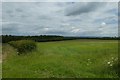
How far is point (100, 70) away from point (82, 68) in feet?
4.94

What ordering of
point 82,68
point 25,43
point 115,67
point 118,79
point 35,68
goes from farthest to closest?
point 25,43, point 35,68, point 82,68, point 115,67, point 118,79

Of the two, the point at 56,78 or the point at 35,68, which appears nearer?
the point at 56,78

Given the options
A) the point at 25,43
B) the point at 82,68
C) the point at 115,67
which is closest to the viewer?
A: the point at 115,67

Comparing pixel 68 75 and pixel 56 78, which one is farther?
pixel 68 75

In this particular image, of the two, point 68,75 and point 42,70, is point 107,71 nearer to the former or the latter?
point 68,75

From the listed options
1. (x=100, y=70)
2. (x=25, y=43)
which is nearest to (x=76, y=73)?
(x=100, y=70)

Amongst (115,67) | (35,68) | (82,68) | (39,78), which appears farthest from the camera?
(35,68)

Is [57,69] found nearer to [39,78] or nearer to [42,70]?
[42,70]

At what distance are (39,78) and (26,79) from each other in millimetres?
747

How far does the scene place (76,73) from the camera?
44.5ft

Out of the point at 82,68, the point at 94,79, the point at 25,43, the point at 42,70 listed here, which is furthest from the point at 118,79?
the point at 25,43

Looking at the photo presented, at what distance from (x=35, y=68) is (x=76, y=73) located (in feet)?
11.9

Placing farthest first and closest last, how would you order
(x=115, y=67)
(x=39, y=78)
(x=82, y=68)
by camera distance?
(x=82, y=68) < (x=115, y=67) < (x=39, y=78)

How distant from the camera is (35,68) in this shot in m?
16.2
